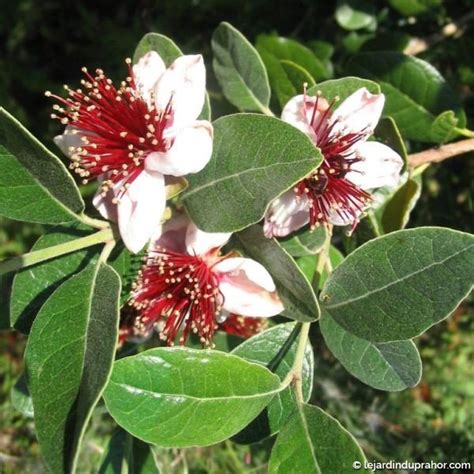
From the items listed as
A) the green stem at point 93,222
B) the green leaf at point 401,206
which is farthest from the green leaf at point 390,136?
the green stem at point 93,222

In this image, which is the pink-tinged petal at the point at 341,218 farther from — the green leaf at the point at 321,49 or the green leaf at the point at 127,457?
the green leaf at the point at 321,49

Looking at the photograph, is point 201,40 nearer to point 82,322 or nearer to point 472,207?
point 472,207

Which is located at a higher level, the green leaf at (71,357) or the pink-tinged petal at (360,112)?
the pink-tinged petal at (360,112)

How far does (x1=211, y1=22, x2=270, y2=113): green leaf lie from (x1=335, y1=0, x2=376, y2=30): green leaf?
1.48 ft

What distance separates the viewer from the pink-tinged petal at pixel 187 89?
1.04 meters

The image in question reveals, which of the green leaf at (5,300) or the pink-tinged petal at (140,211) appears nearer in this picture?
the pink-tinged petal at (140,211)

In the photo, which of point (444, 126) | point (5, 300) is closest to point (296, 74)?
point (444, 126)

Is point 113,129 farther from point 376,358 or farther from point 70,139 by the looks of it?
point 376,358

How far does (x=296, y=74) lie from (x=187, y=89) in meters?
0.34

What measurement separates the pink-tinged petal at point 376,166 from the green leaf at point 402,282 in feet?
0.43

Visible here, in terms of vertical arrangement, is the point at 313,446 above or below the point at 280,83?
below

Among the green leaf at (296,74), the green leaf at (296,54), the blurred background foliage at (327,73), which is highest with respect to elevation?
the green leaf at (296,74)

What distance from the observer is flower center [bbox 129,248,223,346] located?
1.16m

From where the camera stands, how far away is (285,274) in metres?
1.05
